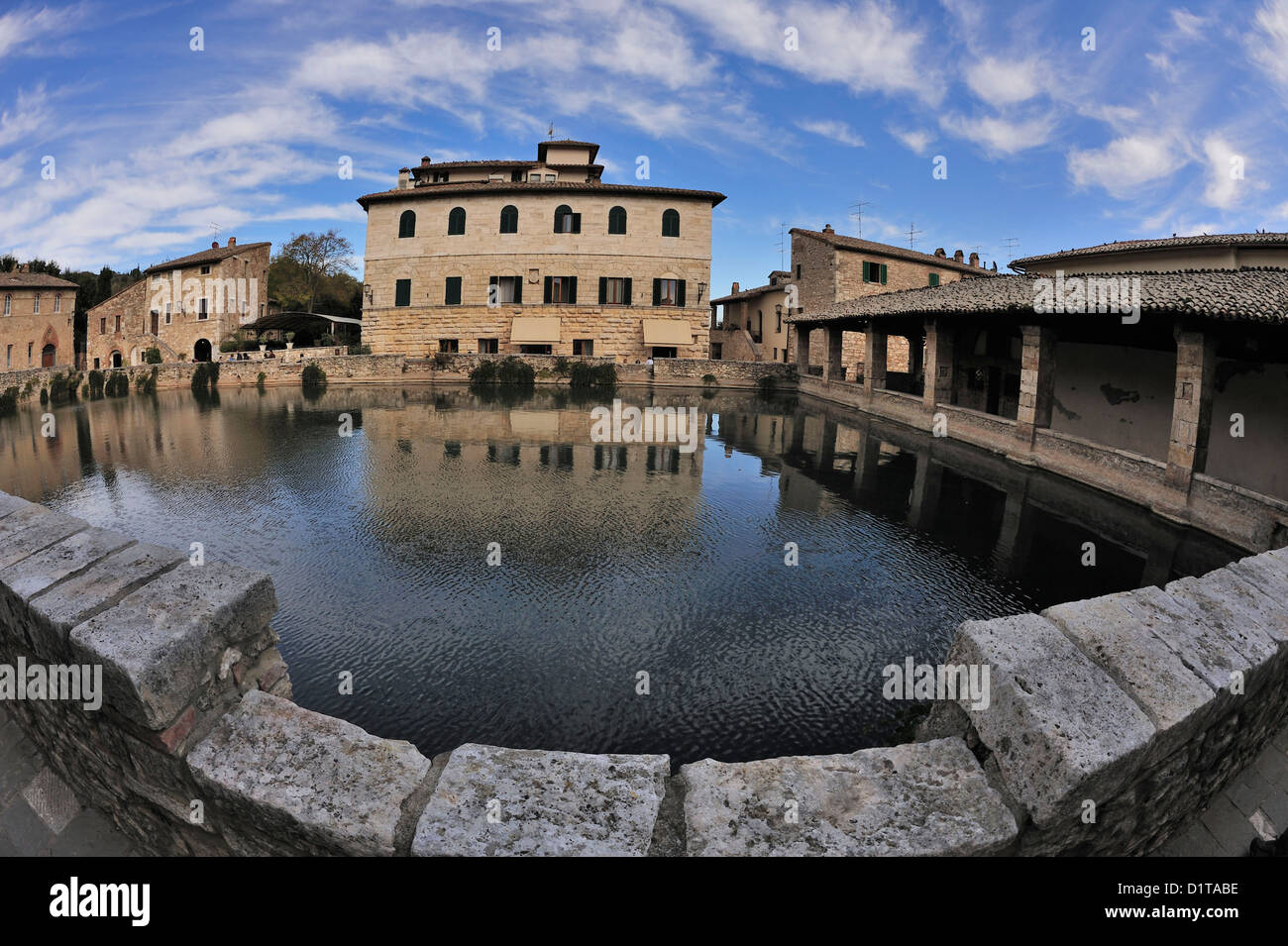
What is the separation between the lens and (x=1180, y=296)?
1256 cm

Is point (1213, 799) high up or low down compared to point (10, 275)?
down

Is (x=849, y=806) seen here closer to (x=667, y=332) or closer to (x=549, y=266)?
(x=667, y=332)

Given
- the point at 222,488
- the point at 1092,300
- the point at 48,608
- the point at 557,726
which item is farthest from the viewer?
the point at 1092,300

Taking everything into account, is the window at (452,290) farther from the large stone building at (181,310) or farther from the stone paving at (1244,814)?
the stone paving at (1244,814)

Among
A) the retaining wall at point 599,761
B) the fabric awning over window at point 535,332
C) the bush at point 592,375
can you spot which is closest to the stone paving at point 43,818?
the retaining wall at point 599,761

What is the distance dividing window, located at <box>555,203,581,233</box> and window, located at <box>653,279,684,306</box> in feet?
18.3

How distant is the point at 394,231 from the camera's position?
43.2m

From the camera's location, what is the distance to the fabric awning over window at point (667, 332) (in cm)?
4162

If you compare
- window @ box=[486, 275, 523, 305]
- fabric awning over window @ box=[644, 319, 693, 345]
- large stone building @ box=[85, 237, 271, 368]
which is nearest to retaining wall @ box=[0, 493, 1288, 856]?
fabric awning over window @ box=[644, 319, 693, 345]

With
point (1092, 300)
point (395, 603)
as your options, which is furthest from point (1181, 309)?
point (395, 603)

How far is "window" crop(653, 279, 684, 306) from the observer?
4203 cm

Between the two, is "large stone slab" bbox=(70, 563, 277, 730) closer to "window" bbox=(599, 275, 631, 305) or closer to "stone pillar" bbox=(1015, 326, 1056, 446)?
"stone pillar" bbox=(1015, 326, 1056, 446)

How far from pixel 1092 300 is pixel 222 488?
56.9 ft

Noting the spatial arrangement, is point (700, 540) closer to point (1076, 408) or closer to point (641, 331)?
point (1076, 408)
